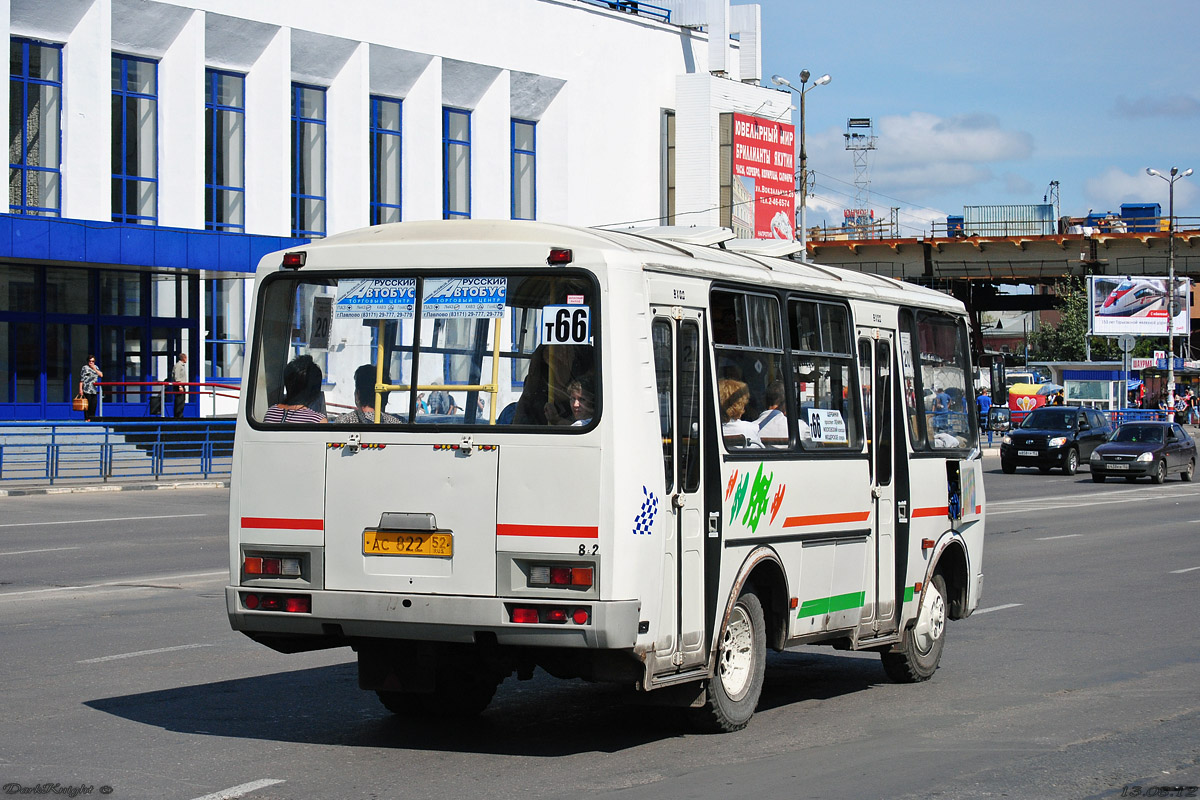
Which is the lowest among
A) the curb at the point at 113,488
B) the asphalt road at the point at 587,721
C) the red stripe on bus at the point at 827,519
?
the asphalt road at the point at 587,721

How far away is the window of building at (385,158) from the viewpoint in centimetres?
4734

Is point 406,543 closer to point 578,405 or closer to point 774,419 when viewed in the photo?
point 578,405

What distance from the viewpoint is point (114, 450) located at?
30.2 metres

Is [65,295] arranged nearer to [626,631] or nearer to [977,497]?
[977,497]

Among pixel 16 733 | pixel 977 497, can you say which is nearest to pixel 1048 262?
pixel 977 497

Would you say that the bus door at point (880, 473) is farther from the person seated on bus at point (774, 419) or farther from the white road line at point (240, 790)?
the white road line at point (240, 790)

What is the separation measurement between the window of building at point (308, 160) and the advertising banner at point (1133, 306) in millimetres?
48253

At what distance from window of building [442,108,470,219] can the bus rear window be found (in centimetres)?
4209

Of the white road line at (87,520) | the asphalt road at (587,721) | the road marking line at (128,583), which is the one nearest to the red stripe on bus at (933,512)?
the asphalt road at (587,721)

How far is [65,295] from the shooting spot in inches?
1559

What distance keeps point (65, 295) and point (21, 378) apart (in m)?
2.52

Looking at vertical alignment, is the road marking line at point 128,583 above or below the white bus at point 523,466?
below

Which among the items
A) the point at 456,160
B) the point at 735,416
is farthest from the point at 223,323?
the point at 735,416

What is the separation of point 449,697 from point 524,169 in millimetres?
44972
